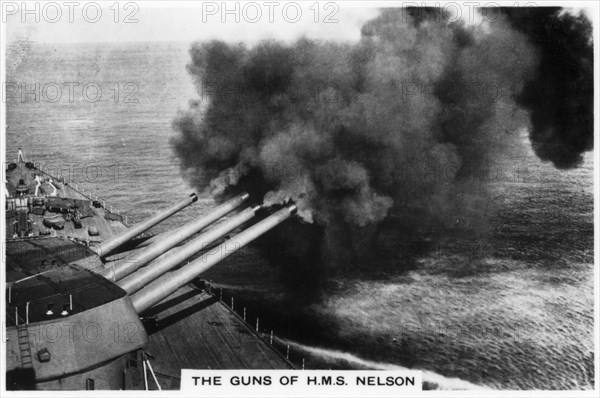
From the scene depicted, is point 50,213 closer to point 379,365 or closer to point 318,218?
point 318,218

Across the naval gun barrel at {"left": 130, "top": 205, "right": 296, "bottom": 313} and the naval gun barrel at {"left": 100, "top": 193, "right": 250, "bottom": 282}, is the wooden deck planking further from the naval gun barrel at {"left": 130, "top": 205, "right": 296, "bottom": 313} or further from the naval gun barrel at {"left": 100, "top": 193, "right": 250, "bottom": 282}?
the naval gun barrel at {"left": 100, "top": 193, "right": 250, "bottom": 282}

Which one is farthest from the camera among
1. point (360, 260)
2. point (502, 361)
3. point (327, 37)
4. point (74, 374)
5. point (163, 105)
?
point (163, 105)

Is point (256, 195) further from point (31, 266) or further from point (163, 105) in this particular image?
point (163, 105)

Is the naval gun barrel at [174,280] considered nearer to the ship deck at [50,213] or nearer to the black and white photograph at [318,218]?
the black and white photograph at [318,218]

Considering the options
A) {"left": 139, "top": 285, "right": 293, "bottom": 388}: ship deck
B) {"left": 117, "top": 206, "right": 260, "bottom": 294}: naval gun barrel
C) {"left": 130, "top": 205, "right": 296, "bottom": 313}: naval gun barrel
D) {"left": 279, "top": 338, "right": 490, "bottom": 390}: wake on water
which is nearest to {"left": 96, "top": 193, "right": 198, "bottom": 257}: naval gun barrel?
{"left": 139, "top": 285, "right": 293, "bottom": 388}: ship deck

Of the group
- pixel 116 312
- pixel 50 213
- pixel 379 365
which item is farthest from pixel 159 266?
pixel 50 213

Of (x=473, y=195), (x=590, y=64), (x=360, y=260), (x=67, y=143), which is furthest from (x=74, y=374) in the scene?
(x=67, y=143)

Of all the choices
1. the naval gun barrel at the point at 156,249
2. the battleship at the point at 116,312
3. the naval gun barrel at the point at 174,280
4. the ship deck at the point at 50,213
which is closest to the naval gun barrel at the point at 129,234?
the battleship at the point at 116,312
